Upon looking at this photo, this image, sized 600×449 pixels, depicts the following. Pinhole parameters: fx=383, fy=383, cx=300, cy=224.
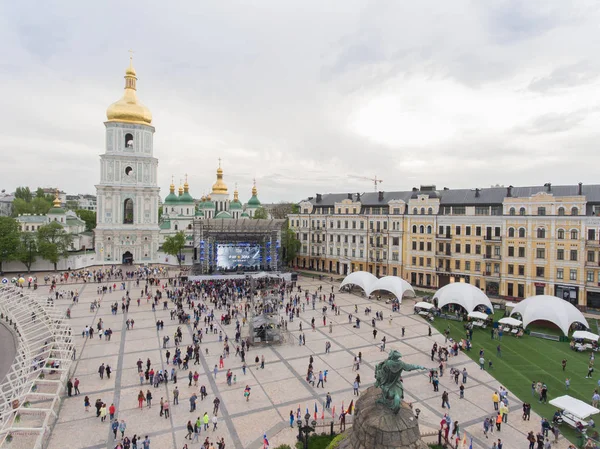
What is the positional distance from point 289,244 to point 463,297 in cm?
3296

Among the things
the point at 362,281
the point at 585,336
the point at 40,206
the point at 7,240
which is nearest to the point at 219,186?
the point at 40,206

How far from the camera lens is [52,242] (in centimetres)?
5681

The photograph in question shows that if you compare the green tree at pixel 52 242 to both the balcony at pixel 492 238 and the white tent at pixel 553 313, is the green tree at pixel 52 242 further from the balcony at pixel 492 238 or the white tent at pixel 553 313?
the white tent at pixel 553 313

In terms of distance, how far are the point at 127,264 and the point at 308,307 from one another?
3904cm

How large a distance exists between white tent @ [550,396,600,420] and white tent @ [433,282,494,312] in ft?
56.4

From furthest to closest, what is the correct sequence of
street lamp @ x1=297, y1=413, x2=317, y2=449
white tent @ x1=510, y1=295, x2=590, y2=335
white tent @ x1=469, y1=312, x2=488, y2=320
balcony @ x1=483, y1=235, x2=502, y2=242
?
balcony @ x1=483, y1=235, x2=502, y2=242, white tent @ x1=469, y1=312, x2=488, y2=320, white tent @ x1=510, y1=295, x2=590, y2=335, street lamp @ x1=297, y1=413, x2=317, y2=449

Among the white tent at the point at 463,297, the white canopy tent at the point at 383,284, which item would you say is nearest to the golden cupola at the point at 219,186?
the white canopy tent at the point at 383,284

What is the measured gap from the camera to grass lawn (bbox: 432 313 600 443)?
2098 cm

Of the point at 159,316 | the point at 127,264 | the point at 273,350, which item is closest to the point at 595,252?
the point at 273,350

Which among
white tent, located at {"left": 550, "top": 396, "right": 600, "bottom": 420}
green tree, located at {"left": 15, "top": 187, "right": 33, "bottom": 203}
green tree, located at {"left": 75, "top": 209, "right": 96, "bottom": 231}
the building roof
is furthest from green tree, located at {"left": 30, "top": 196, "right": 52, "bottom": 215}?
white tent, located at {"left": 550, "top": 396, "right": 600, "bottom": 420}

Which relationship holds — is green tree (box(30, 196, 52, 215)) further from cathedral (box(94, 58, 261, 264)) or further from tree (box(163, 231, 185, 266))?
tree (box(163, 231, 185, 266))

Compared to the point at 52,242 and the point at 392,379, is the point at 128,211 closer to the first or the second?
the point at 52,242

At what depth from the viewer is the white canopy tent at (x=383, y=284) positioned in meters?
41.9

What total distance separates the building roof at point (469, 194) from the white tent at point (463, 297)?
45.9 ft
